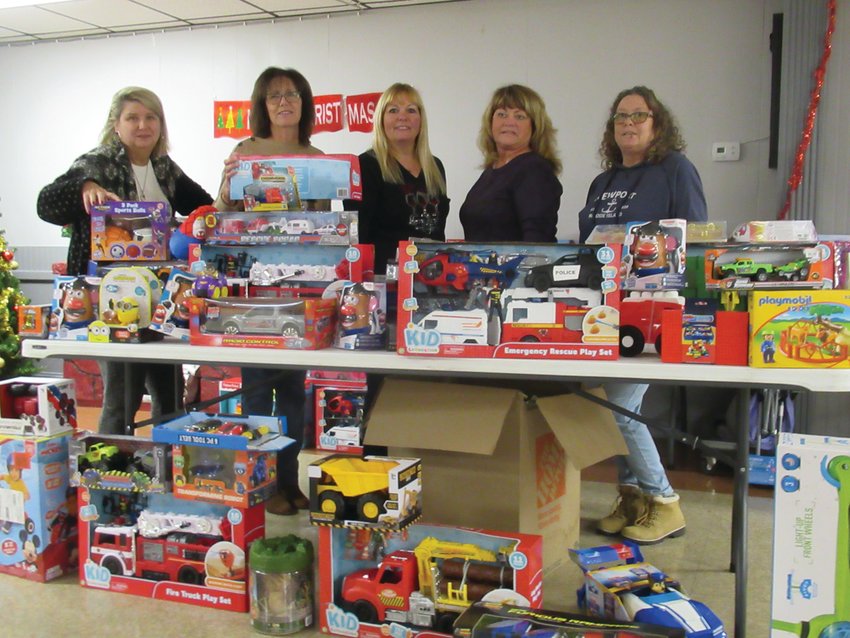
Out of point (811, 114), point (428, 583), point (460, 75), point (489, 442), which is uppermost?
point (460, 75)

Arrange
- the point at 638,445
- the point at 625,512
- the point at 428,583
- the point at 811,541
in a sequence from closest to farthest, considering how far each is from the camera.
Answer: the point at 811,541, the point at 428,583, the point at 638,445, the point at 625,512

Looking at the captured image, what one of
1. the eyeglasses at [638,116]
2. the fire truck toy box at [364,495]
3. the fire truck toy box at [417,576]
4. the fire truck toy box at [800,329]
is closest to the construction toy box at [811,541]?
the fire truck toy box at [800,329]

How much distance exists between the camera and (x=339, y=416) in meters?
3.76

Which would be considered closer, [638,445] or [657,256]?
[657,256]

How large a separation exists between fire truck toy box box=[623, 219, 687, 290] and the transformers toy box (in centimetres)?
50

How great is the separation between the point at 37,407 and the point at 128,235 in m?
0.58

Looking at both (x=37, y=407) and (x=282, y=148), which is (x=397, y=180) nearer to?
(x=282, y=148)

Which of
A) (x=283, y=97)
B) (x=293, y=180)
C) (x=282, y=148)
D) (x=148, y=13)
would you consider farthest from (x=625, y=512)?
(x=148, y=13)

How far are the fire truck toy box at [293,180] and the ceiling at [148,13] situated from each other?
112 inches

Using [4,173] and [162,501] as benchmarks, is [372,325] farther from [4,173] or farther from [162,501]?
[4,173]

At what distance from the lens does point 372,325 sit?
1908 mm

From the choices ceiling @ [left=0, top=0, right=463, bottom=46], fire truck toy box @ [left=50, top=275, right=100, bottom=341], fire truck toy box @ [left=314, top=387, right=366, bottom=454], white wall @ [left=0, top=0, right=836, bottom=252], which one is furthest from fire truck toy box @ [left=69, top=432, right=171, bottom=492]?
ceiling @ [left=0, top=0, right=463, bottom=46]

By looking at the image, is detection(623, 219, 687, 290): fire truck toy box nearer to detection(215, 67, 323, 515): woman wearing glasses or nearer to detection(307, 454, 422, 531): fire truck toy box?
Result: detection(307, 454, 422, 531): fire truck toy box

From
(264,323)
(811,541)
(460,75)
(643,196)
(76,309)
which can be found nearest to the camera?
(811,541)
